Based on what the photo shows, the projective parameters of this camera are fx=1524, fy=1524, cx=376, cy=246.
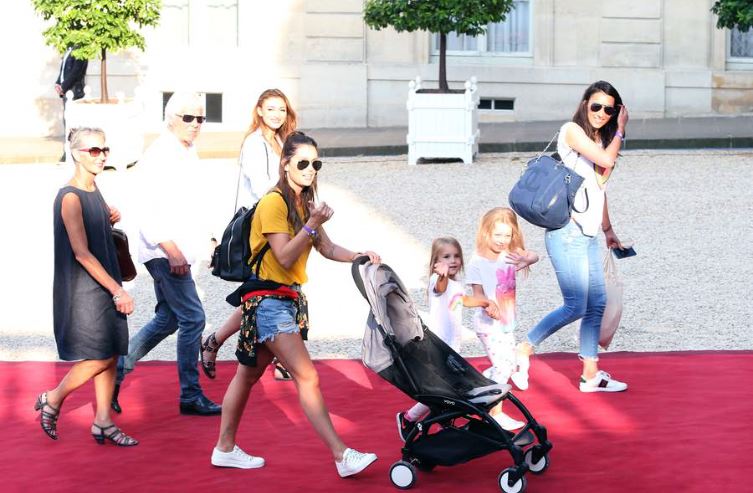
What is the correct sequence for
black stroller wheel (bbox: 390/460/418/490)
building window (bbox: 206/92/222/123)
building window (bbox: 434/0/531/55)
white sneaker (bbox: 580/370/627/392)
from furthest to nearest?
1. building window (bbox: 434/0/531/55)
2. building window (bbox: 206/92/222/123)
3. white sneaker (bbox: 580/370/627/392)
4. black stroller wheel (bbox: 390/460/418/490)

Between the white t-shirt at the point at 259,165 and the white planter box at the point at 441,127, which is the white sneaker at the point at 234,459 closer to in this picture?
the white t-shirt at the point at 259,165

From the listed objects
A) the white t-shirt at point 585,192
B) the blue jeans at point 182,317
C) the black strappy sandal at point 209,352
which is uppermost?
the white t-shirt at point 585,192

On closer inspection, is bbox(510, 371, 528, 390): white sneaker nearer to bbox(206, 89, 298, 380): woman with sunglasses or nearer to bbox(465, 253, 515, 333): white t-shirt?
bbox(465, 253, 515, 333): white t-shirt

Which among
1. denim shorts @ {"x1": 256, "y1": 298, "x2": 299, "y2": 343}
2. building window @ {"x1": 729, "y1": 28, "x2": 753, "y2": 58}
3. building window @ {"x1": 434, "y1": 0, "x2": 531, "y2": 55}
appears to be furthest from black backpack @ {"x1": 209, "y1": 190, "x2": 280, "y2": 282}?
building window @ {"x1": 729, "y1": 28, "x2": 753, "y2": 58}

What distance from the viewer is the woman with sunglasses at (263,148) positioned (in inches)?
322

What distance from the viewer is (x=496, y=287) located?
25.3 ft

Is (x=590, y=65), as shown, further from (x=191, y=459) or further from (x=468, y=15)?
(x=191, y=459)

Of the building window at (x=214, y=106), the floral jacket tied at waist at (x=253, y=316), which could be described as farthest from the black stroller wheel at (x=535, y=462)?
the building window at (x=214, y=106)

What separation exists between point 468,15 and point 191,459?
1273 cm

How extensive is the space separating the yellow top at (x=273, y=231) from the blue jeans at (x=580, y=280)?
1.79m

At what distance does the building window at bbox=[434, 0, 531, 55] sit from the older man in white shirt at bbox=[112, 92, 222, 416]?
16.5 m

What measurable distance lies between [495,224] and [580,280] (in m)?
0.63

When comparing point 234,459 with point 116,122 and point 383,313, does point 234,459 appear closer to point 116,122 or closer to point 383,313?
point 383,313

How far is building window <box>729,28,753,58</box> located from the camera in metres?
23.7
